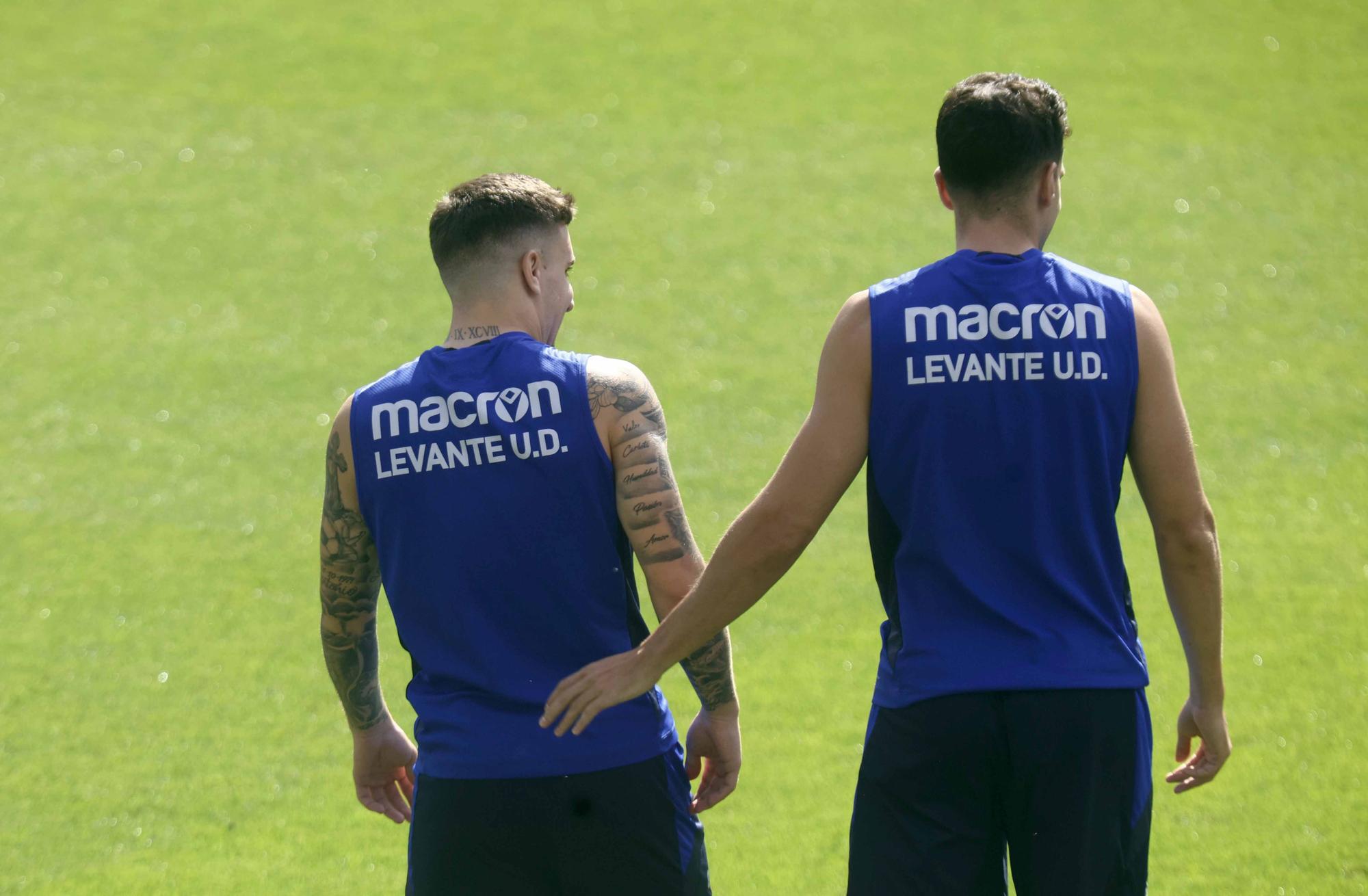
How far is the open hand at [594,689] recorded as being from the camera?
8.18ft

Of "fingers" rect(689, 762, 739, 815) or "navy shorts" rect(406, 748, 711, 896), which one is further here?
"fingers" rect(689, 762, 739, 815)

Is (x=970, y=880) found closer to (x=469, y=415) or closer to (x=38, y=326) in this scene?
(x=469, y=415)

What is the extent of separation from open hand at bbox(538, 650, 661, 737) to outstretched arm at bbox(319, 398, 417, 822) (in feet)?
1.76

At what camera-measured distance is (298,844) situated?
443 cm

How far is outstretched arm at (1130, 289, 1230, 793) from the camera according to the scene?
2.38m

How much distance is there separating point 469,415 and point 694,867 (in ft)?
3.05

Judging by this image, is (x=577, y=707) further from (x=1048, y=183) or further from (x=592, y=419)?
(x=1048, y=183)

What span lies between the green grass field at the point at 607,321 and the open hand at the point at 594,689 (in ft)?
6.14

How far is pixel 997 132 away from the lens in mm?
2389

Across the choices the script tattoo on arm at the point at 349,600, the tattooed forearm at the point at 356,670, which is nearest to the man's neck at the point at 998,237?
the script tattoo on arm at the point at 349,600

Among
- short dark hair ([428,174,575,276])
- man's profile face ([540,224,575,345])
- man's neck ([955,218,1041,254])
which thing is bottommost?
man's profile face ([540,224,575,345])

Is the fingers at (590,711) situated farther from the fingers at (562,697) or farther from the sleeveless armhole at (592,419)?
the sleeveless armhole at (592,419)

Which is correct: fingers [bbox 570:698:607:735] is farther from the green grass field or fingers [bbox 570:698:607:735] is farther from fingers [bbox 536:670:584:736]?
the green grass field

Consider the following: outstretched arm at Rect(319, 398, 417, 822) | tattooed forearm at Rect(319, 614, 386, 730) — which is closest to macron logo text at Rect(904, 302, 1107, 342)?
outstretched arm at Rect(319, 398, 417, 822)
